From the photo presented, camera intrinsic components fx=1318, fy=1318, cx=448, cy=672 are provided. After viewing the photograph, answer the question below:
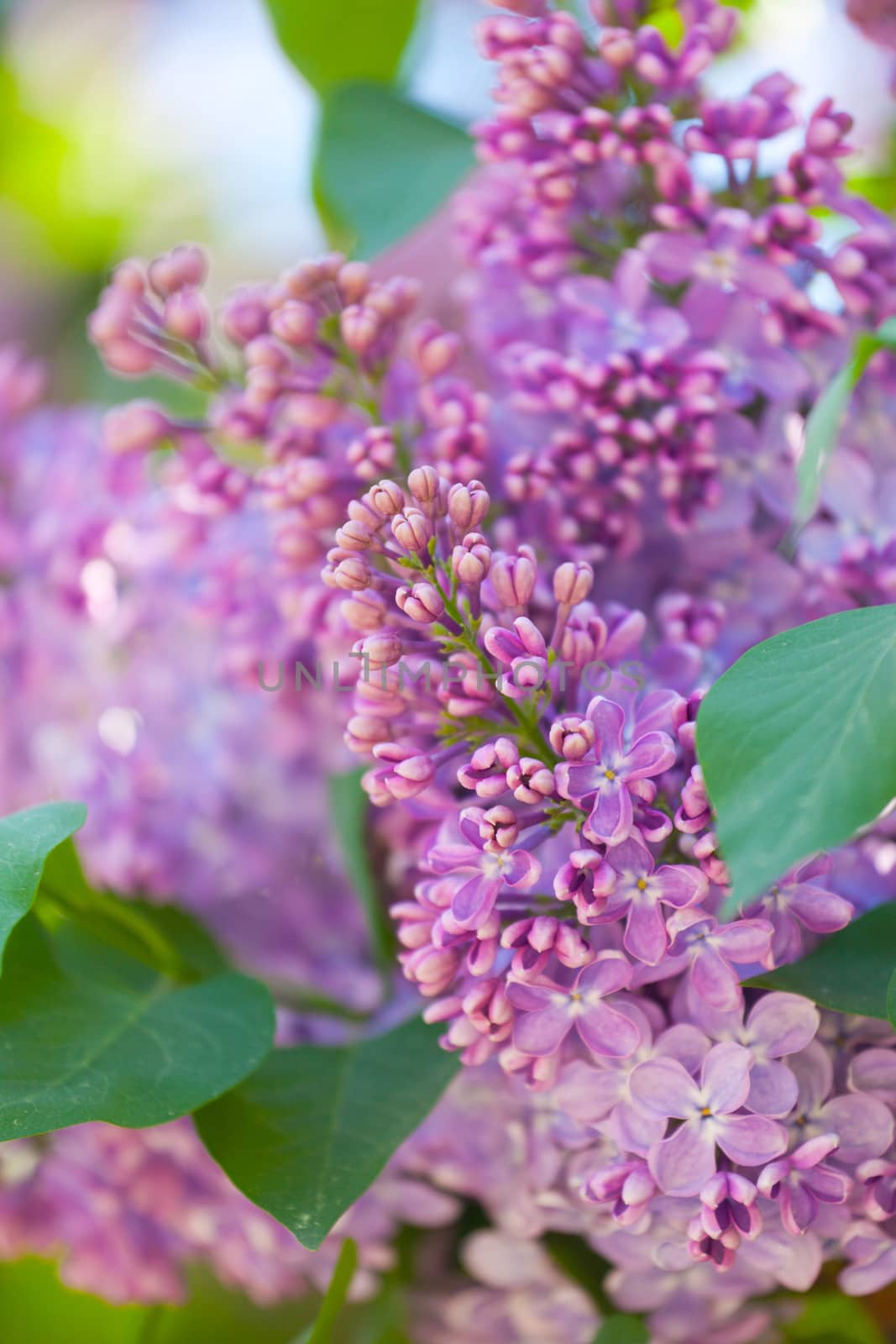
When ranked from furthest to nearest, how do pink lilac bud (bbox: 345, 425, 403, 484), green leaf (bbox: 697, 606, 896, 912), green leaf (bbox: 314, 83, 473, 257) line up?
green leaf (bbox: 314, 83, 473, 257) → pink lilac bud (bbox: 345, 425, 403, 484) → green leaf (bbox: 697, 606, 896, 912)

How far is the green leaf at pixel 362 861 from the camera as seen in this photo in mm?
437

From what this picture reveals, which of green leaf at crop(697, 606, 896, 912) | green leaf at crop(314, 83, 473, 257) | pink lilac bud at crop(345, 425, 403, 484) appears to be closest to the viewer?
green leaf at crop(697, 606, 896, 912)

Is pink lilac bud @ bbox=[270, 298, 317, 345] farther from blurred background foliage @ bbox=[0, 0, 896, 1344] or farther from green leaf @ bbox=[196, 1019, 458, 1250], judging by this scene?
green leaf @ bbox=[196, 1019, 458, 1250]

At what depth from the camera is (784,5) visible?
613mm

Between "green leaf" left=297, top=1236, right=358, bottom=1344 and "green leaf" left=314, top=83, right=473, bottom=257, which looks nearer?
"green leaf" left=297, top=1236, right=358, bottom=1344

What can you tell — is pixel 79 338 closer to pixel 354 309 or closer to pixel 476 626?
pixel 354 309

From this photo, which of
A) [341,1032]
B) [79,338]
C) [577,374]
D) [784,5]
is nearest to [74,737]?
[341,1032]

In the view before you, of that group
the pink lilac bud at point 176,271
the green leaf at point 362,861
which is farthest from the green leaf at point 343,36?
the green leaf at point 362,861

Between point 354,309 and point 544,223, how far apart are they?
0.07 meters

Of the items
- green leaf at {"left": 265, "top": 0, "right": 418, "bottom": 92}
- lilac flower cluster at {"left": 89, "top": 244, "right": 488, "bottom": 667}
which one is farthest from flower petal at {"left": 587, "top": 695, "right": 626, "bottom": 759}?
green leaf at {"left": 265, "top": 0, "right": 418, "bottom": 92}

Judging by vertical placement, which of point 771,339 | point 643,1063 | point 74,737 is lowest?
point 74,737

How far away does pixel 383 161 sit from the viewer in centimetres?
51

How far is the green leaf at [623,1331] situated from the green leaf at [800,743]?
20 cm

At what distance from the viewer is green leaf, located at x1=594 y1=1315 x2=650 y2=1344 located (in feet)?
1.21
